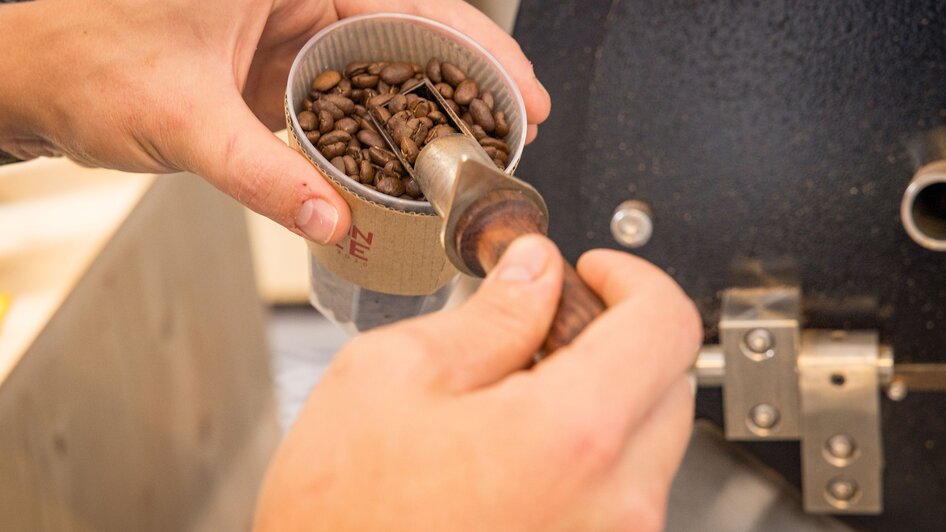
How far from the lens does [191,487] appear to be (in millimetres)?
1335

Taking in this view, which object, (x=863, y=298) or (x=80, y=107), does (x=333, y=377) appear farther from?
(x=863, y=298)

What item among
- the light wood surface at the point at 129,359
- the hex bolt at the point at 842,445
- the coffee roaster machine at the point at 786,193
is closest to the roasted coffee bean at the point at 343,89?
the coffee roaster machine at the point at 786,193

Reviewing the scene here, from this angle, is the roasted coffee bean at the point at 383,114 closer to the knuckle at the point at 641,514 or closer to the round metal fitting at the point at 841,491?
the knuckle at the point at 641,514

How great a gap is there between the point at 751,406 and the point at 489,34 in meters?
0.31

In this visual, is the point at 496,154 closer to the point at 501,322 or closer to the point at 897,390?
the point at 501,322

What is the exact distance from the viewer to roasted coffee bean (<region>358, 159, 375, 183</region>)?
561 mm

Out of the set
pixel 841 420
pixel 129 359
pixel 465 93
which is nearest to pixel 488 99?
pixel 465 93

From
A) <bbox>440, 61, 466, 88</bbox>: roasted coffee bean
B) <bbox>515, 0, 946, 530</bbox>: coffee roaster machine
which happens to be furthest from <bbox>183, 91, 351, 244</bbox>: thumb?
<bbox>515, 0, 946, 530</bbox>: coffee roaster machine

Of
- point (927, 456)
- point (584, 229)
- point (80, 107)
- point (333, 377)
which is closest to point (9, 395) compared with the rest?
point (80, 107)

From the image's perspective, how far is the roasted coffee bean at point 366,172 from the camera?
561 millimetres

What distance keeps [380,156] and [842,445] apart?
1.28 feet

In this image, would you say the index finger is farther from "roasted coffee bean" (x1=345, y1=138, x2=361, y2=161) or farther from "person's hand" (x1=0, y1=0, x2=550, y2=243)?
"roasted coffee bean" (x1=345, y1=138, x2=361, y2=161)

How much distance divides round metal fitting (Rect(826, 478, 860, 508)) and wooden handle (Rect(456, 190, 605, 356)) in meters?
0.38

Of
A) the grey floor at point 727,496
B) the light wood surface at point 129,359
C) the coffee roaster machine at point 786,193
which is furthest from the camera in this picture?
the light wood surface at point 129,359
